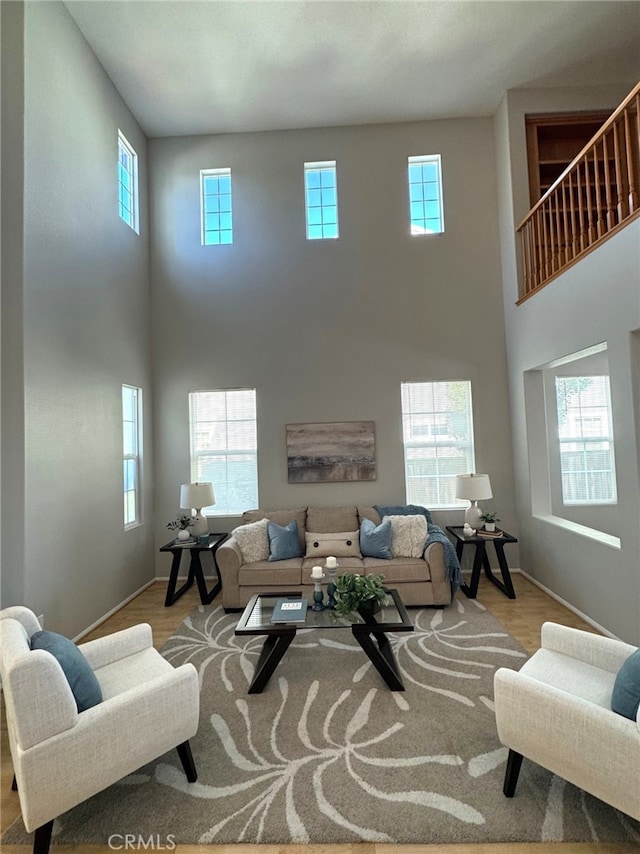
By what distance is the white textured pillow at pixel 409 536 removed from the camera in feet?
13.3

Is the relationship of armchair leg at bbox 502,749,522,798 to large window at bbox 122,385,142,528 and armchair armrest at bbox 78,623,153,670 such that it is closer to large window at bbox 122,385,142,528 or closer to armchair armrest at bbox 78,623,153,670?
Result: armchair armrest at bbox 78,623,153,670

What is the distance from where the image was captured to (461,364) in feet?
16.8

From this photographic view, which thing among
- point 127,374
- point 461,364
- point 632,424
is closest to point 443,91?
point 461,364

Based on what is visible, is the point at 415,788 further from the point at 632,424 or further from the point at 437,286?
the point at 437,286

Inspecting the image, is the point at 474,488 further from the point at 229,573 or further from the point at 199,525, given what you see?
the point at 199,525

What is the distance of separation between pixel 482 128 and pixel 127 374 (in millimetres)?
5101

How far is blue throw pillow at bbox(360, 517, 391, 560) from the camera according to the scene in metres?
4.07

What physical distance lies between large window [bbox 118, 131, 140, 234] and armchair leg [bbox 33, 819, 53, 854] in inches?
199

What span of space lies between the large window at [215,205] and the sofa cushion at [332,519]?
3565 mm

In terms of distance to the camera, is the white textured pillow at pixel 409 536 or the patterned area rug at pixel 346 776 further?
the white textured pillow at pixel 409 536

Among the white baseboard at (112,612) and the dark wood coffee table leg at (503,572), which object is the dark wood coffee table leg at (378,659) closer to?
the dark wood coffee table leg at (503,572)

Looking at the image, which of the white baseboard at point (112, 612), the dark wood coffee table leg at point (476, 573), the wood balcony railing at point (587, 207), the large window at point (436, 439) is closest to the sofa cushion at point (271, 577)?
the white baseboard at point (112, 612)

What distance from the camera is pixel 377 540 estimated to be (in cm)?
411

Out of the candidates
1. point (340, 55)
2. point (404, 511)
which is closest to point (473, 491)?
point (404, 511)
